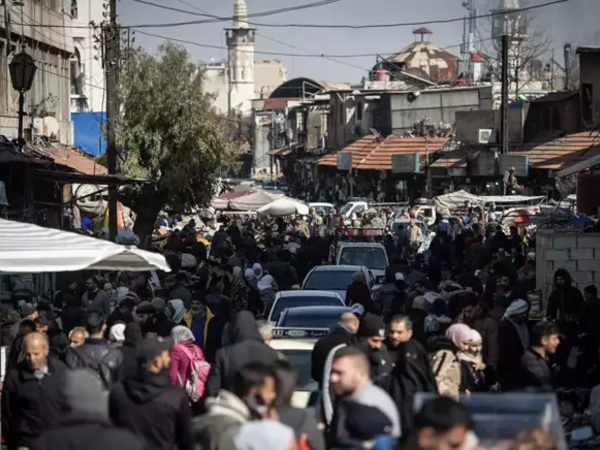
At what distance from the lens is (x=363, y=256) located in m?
27.9

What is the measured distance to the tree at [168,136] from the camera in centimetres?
3644

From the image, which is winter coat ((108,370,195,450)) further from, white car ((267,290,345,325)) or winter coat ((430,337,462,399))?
white car ((267,290,345,325))

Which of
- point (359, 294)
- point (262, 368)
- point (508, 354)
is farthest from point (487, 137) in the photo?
point (262, 368)

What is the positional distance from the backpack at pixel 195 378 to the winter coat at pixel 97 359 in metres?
1.07

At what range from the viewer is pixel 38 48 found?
3766 centimetres

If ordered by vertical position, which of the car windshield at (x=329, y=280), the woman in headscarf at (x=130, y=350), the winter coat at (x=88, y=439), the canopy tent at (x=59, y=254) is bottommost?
the car windshield at (x=329, y=280)

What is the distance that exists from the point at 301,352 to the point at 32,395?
363 cm

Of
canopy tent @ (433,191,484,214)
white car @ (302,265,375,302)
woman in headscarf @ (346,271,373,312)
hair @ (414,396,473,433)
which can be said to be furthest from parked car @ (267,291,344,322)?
canopy tent @ (433,191,484,214)

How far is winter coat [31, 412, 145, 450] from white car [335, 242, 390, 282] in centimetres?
2059

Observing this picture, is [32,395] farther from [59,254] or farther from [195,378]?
[195,378]

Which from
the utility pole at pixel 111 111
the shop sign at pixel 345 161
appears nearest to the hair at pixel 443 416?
the utility pole at pixel 111 111

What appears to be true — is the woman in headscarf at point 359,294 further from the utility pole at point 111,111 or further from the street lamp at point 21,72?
the utility pole at point 111,111

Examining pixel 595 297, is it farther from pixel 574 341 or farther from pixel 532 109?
pixel 532 109

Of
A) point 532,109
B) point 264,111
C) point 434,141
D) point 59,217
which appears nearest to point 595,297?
point 59,217
